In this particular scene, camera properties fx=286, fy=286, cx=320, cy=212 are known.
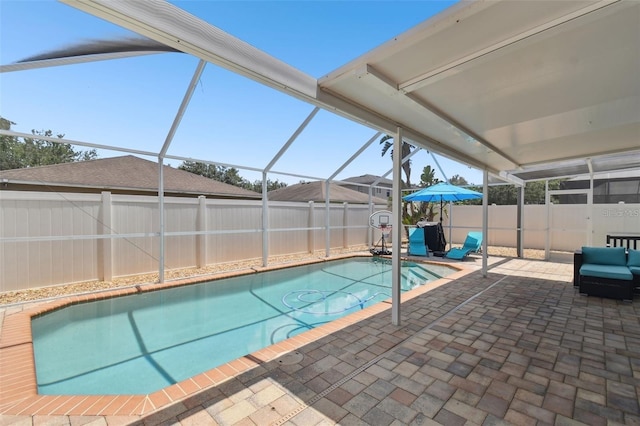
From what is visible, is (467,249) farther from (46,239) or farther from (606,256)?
(46,239)

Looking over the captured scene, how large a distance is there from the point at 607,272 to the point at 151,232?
1021 centimetres

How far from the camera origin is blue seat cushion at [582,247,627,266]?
5910mm

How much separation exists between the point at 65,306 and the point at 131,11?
18.9 ft

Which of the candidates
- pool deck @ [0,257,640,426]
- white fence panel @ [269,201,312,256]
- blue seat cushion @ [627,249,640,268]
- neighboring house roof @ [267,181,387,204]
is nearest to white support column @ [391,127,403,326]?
pool deck @ [0,257,640,426]

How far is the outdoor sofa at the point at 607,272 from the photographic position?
17.3 feet

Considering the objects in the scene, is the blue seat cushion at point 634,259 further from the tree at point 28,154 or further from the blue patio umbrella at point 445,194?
the tree at point 28,154

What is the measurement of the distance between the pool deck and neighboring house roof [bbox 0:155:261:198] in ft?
17.3

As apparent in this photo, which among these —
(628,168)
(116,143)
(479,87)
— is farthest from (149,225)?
(628,168)

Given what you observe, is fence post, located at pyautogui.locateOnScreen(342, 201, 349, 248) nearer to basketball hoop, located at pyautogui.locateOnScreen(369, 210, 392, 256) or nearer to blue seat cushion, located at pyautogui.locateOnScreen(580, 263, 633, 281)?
basketball hoop, located at pyautogui.locateOnScreen(369, 210, 392, 256)

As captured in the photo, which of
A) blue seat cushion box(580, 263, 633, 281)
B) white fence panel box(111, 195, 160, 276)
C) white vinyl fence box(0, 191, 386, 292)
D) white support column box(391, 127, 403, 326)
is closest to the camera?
white support column box(391, 127, 403, 326)

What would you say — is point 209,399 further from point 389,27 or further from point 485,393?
point 389,27

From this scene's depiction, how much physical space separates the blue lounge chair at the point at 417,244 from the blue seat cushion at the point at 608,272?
17.5 feet

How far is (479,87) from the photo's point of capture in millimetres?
3145

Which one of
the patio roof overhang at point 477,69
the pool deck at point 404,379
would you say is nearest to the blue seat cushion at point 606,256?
the pool deck at point 404,379
